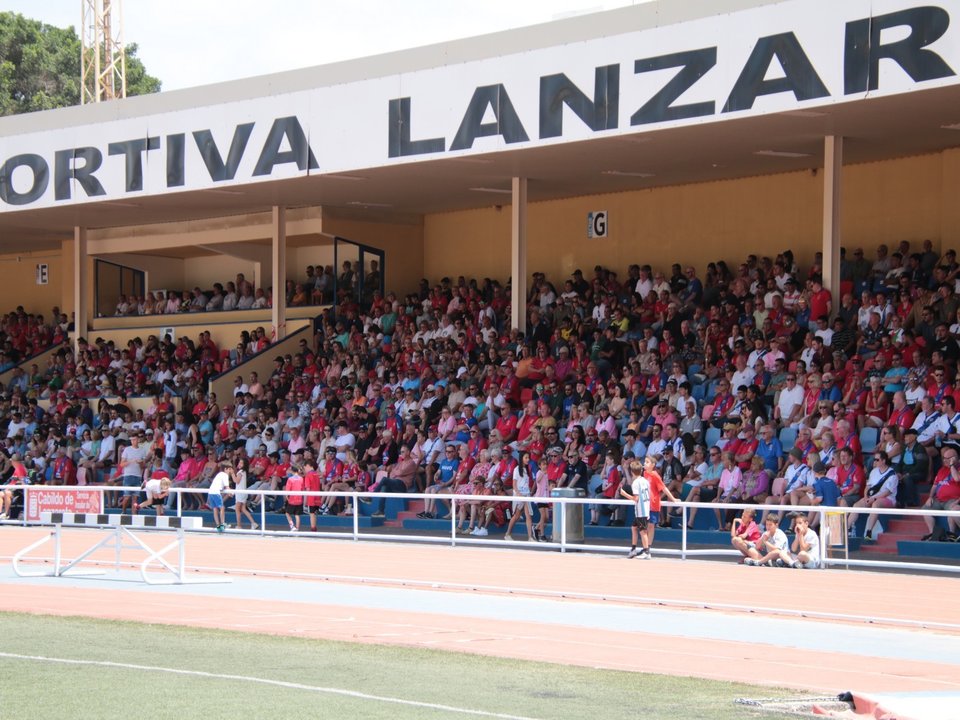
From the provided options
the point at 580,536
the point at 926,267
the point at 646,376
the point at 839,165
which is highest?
the point at 839,165

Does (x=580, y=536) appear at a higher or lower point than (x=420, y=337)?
lower

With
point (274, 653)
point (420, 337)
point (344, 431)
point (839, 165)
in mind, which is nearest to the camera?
point (274, 653)

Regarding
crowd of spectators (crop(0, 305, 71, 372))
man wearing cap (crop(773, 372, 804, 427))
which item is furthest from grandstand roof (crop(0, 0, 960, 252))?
crowd of spectators (crop(0, 305, 71, 372))

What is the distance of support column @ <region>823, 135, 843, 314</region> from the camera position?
72.4 ft

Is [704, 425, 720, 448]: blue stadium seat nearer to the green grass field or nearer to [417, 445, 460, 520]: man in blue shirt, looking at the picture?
[417, 445, 460, 520]: man in blue shirt

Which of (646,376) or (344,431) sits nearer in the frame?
(646,376)

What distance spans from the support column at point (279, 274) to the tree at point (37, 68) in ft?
181

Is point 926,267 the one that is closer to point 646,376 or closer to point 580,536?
point 646,376

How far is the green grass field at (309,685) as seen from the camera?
8.33 meters

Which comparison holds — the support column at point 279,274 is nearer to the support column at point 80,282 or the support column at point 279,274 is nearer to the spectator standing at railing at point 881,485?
the support column at point 80,282

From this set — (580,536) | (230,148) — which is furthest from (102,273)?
(580,536)

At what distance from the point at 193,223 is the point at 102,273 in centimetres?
343

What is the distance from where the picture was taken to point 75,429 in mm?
31516

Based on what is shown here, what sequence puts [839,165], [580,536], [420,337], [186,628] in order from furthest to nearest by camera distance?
[420,337]
[839,165]
[580,536]
[186,628]
